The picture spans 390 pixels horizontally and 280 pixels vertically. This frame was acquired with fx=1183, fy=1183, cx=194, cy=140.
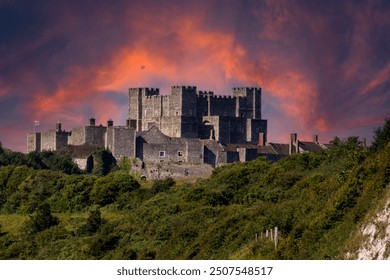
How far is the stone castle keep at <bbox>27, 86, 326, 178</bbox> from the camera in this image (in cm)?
7043

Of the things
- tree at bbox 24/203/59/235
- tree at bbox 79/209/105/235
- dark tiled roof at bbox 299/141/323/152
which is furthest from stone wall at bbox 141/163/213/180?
tree at bbox 79/209/105/235

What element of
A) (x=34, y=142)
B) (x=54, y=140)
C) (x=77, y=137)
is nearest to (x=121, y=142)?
(x=77, y=137)

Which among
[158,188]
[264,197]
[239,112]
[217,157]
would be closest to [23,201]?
[158,188]

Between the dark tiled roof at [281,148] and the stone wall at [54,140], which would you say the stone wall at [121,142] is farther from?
the dark tiled roof at [281,148]

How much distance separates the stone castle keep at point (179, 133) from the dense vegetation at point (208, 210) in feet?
41.6

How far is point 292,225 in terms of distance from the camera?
2717 cm

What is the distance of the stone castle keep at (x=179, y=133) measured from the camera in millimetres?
70425

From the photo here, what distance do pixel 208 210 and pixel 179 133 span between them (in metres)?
42.4

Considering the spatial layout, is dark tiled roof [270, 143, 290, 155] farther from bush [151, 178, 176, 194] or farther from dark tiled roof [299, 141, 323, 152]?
bush [151, 178, 176, 194]

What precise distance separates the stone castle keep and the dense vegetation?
12.7 m

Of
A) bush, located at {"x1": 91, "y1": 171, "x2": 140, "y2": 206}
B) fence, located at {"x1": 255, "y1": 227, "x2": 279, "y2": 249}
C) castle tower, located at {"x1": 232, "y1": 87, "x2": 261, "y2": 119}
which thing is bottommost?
fence, located at {"x1": 255, "y1": 227, "x2": 279, "y2": 249}

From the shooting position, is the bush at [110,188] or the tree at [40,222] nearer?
the tree at [40,222]

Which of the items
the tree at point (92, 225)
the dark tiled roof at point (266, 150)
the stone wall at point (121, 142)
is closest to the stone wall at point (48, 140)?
the stone wall at point (121, 142)

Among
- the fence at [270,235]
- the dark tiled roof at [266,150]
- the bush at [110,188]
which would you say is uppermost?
the dark tiled roof at [266,150]
